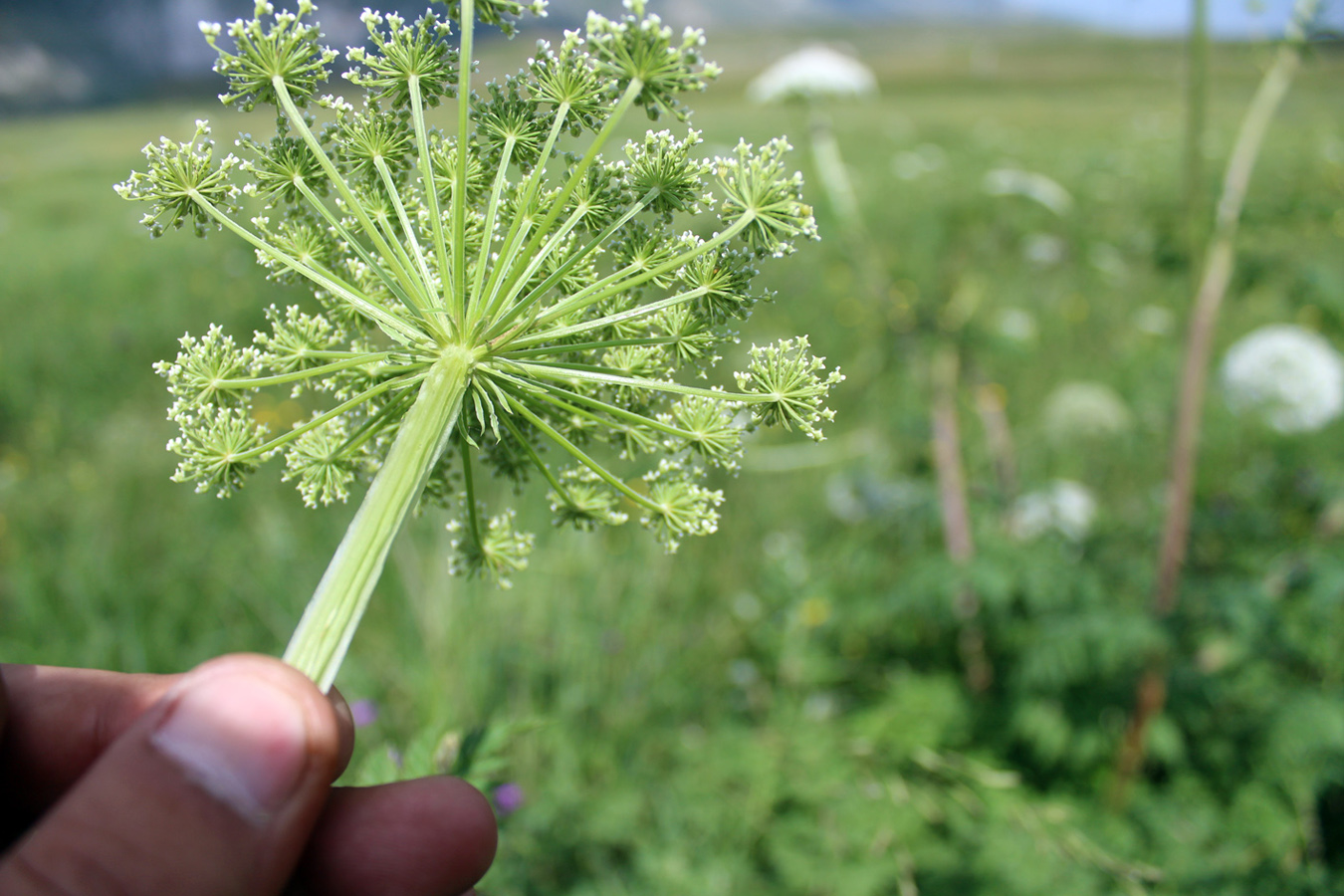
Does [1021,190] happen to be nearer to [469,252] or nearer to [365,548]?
[469,252]

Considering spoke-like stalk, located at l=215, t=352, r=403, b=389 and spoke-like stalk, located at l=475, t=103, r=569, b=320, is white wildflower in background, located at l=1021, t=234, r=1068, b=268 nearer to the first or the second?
spoke-like stalk, located at l=475, t=103, r=569, b=320

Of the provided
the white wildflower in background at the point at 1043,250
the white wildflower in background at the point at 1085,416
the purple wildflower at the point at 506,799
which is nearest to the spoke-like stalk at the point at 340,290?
the purple wildflower at the point at 506,799

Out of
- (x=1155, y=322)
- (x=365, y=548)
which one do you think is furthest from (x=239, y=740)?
(x=1155, y=322)

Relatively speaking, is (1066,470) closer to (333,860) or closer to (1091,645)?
(1091,645)

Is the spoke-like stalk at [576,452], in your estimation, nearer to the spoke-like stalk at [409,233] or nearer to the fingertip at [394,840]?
the spoke-like stalk at [409,233]

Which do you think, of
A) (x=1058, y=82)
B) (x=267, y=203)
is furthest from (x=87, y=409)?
(x=1058, y=82)

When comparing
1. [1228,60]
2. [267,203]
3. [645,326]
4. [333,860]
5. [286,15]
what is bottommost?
[333,860]
